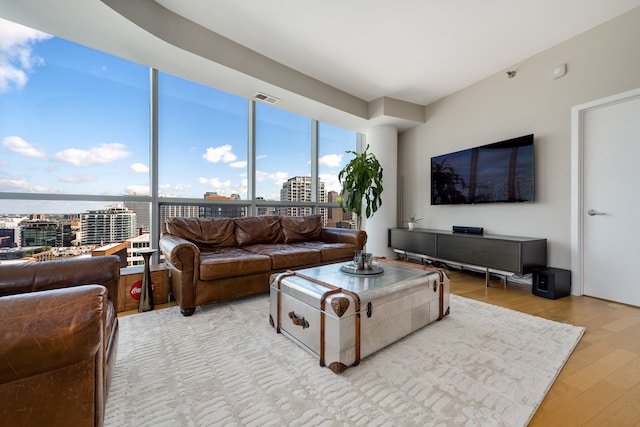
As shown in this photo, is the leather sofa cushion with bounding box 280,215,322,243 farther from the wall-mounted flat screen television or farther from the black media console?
the wall-mounted flat screen television

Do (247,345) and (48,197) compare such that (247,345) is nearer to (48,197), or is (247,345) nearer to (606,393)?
(606,393)

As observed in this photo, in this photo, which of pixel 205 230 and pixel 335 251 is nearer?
pixel 205 230

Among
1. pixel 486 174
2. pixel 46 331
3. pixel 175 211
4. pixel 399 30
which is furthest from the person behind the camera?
pixel 486 174

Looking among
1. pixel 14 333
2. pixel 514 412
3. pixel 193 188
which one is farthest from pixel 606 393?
pixel 193 188

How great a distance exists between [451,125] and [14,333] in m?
4.81

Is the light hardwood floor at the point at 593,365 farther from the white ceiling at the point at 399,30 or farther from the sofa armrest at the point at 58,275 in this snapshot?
the white ceiling at the point at 399,30

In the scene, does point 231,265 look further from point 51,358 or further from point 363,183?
point 363,183

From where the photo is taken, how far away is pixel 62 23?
2.21 meters

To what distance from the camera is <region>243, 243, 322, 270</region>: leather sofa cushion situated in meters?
2.75

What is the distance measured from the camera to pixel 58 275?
1288 millimetres

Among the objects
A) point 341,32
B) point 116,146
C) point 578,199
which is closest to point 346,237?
point 341,32

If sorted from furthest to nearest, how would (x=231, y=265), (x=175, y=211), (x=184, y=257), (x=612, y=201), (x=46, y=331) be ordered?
1. (x=175, y=211)
2. (x=612, y=201)
3. (x=231, y=265)
4. (x=184, y=257)
5. (x=46, y=331)

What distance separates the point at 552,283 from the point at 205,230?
381cm

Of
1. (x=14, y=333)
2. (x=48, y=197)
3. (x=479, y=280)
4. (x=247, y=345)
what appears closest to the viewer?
(x=14, y=333)
